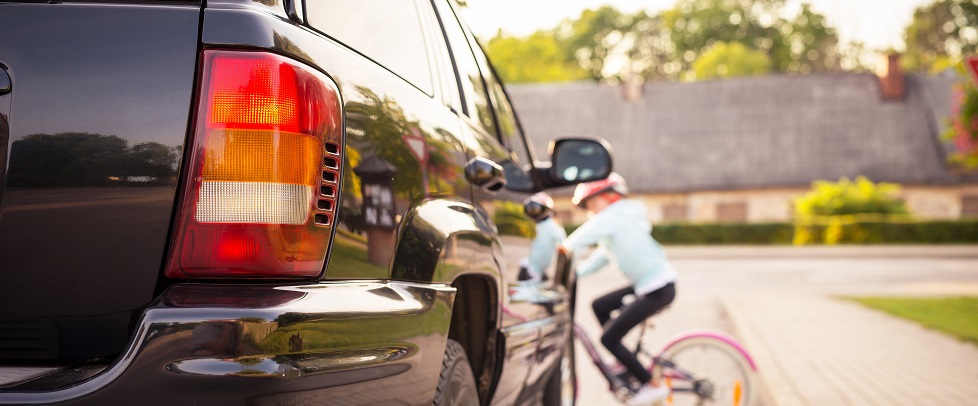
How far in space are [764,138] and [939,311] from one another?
37105 mm

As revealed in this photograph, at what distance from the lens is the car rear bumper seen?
1.85m

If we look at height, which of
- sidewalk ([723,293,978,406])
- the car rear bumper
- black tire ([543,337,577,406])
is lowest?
sidewalk ([723,293,978,406])

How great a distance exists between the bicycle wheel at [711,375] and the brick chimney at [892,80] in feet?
152

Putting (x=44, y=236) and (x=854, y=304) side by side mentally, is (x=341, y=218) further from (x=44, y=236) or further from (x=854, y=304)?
(x=854, y=304)

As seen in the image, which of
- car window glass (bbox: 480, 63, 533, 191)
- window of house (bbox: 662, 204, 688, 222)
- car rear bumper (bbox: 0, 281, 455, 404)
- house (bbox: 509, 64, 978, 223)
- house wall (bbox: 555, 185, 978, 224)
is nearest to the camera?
car rear bumper (bbox: 0, 281, 455, 404)

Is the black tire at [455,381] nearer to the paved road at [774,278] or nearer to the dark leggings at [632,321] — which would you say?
the dark leggings at [632,321]

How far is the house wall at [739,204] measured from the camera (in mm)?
45969

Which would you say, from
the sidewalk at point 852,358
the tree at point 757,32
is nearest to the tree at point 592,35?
the tree at point 757,32

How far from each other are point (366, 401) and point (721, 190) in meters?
46.7

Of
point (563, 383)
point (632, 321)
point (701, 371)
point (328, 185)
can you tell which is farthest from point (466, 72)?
point (701, 371)

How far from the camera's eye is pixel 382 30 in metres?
2.67

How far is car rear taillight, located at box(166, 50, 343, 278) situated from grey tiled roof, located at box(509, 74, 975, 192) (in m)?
46.8

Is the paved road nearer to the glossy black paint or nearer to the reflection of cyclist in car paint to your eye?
the reflection of cyclist in car paint

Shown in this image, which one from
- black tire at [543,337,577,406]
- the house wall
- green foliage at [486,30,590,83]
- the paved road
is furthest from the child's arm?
green foliage at [486,30,590,83]
